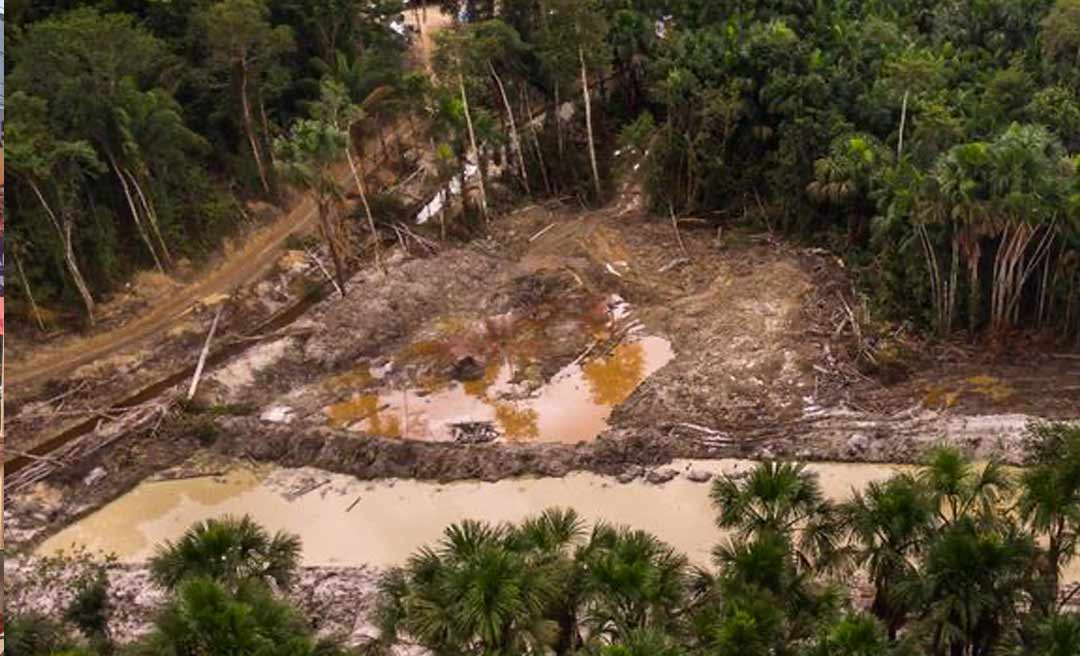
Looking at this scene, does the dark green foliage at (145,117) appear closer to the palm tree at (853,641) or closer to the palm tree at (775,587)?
the palm tree at (775,587)

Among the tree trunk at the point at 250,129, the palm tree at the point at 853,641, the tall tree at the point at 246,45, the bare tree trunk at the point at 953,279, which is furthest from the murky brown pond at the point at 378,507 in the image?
the tall tree at the point at 246,45

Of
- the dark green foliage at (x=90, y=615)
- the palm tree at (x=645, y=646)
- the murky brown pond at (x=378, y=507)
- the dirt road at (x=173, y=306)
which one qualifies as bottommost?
the murky brown pond at (x=378, y=507)

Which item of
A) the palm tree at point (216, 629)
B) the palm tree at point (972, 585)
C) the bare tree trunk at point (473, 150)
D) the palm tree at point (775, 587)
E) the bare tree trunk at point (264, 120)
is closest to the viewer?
the palm tree at point (216, 629)

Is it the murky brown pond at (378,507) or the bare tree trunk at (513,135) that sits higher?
the bare tree trunk at (513,135)

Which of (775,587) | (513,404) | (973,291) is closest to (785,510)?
(775,587)

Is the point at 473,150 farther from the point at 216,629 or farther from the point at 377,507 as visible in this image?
the point at 216,629

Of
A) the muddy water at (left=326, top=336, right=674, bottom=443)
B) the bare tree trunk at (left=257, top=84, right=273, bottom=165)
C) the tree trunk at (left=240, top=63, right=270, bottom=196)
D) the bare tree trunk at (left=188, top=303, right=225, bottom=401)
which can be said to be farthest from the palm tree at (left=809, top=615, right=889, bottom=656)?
the bare tree trunk at (left=257, top=84, right=273, bottom=165)

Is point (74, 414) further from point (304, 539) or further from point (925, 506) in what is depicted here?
point (925, 506)

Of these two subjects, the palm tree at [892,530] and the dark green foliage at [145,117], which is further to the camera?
the dark green foliage at [145,117]
